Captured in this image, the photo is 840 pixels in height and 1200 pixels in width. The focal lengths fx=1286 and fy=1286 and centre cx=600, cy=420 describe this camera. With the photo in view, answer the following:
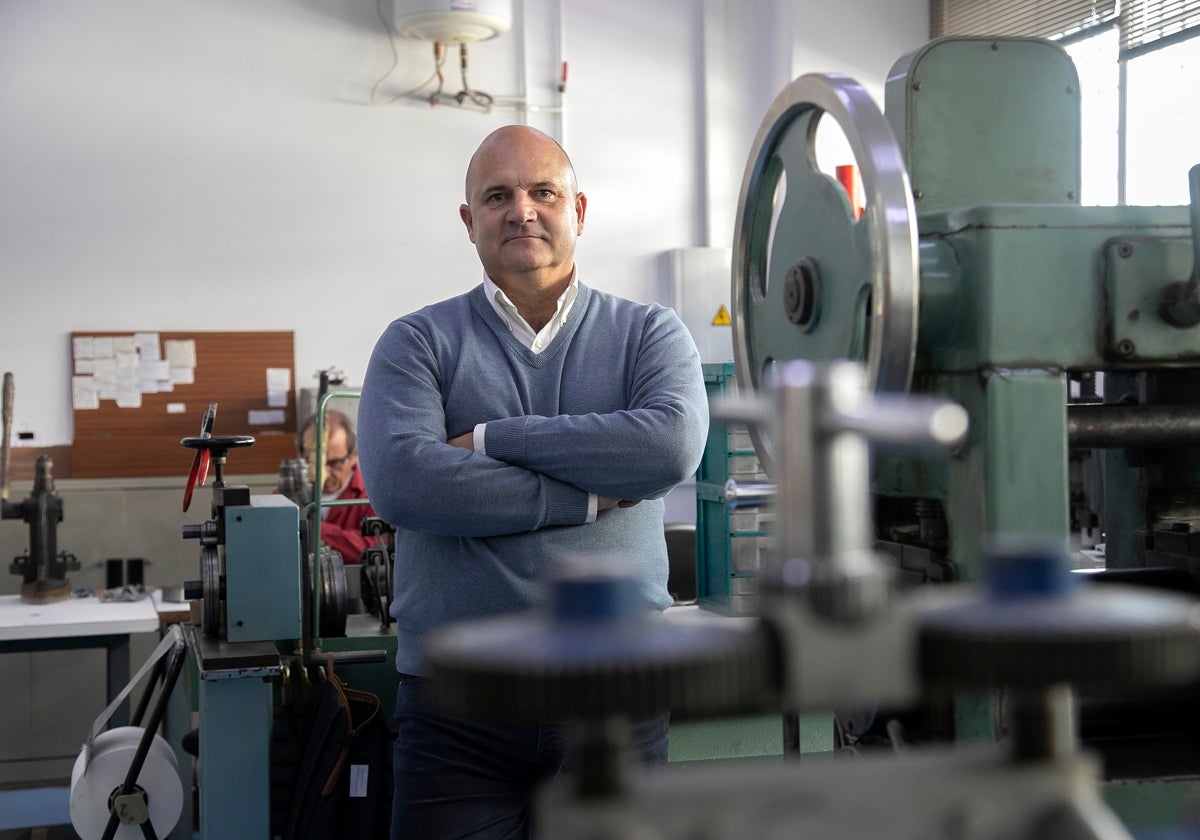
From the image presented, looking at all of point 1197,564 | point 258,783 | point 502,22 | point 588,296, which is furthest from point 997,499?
point 502,22

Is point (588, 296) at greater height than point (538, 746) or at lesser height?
greater

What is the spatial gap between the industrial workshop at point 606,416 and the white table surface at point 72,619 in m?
0.02

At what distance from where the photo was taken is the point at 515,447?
1757mm

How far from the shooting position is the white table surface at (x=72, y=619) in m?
3.56

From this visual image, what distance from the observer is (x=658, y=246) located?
563 cm

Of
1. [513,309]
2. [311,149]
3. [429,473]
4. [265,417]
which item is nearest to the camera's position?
[429,473]

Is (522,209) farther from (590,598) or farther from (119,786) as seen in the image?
(119,786)

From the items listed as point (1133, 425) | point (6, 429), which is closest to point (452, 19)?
point (6, 429)

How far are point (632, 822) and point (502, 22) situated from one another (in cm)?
482

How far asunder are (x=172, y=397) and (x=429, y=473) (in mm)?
3596

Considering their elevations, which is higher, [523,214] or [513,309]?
[523,214]

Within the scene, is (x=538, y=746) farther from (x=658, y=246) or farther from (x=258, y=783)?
(x=658, y=246)

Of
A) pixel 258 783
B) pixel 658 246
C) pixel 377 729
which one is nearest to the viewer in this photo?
pixel 258 783

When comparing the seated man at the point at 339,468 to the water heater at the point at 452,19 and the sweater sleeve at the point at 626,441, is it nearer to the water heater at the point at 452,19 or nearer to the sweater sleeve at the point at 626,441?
→ the water heater at the point at 452,19
